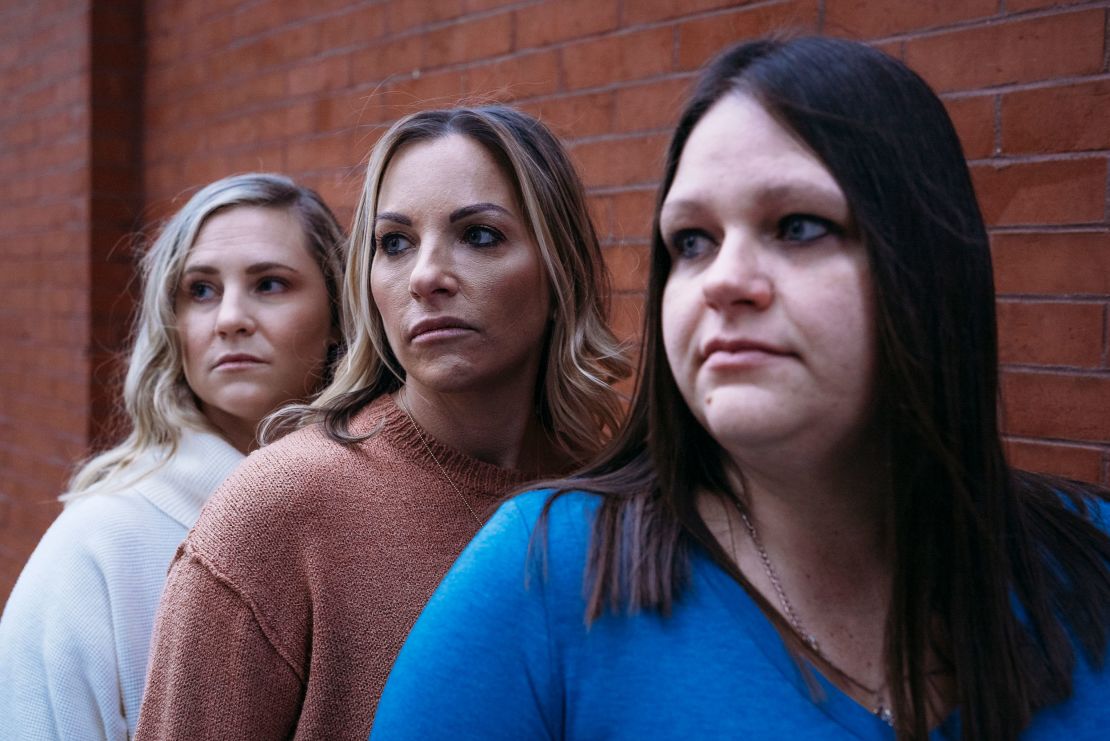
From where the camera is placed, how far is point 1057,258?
2031 mm

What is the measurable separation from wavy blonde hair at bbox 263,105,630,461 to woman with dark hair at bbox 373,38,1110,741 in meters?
0.70

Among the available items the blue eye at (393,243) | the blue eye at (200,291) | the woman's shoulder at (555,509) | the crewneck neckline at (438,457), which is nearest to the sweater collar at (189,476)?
the blue eye at (200,291)

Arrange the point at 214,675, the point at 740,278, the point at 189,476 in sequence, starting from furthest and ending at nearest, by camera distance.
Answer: the point at 189,476 < the point at 214,675 < the point at 740,278

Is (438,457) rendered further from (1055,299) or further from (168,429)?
(1055,299)

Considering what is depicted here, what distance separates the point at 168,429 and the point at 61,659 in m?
0.62

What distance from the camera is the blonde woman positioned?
2.12 m

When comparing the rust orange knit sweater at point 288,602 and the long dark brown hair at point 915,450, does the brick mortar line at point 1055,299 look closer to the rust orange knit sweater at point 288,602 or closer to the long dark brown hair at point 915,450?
the long dark brown hair at point 915,450

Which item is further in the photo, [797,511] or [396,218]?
[396,218]

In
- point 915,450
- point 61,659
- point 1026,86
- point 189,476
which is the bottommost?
point 61,659

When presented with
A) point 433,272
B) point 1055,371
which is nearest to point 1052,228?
point 1055,371

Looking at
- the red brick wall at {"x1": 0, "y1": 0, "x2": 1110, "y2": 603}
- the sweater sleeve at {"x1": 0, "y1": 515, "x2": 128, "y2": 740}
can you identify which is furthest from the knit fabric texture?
Result: the red brick wall at {"x1": 0, "y1": 0, "x2": 1110, "y2": 603}

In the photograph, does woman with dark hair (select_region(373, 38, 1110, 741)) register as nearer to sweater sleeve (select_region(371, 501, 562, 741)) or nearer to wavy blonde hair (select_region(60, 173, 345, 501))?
sweater sleeve (select_region(371, 501, 562, 741))

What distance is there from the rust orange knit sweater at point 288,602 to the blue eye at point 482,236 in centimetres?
46

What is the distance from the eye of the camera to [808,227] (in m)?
1.23
